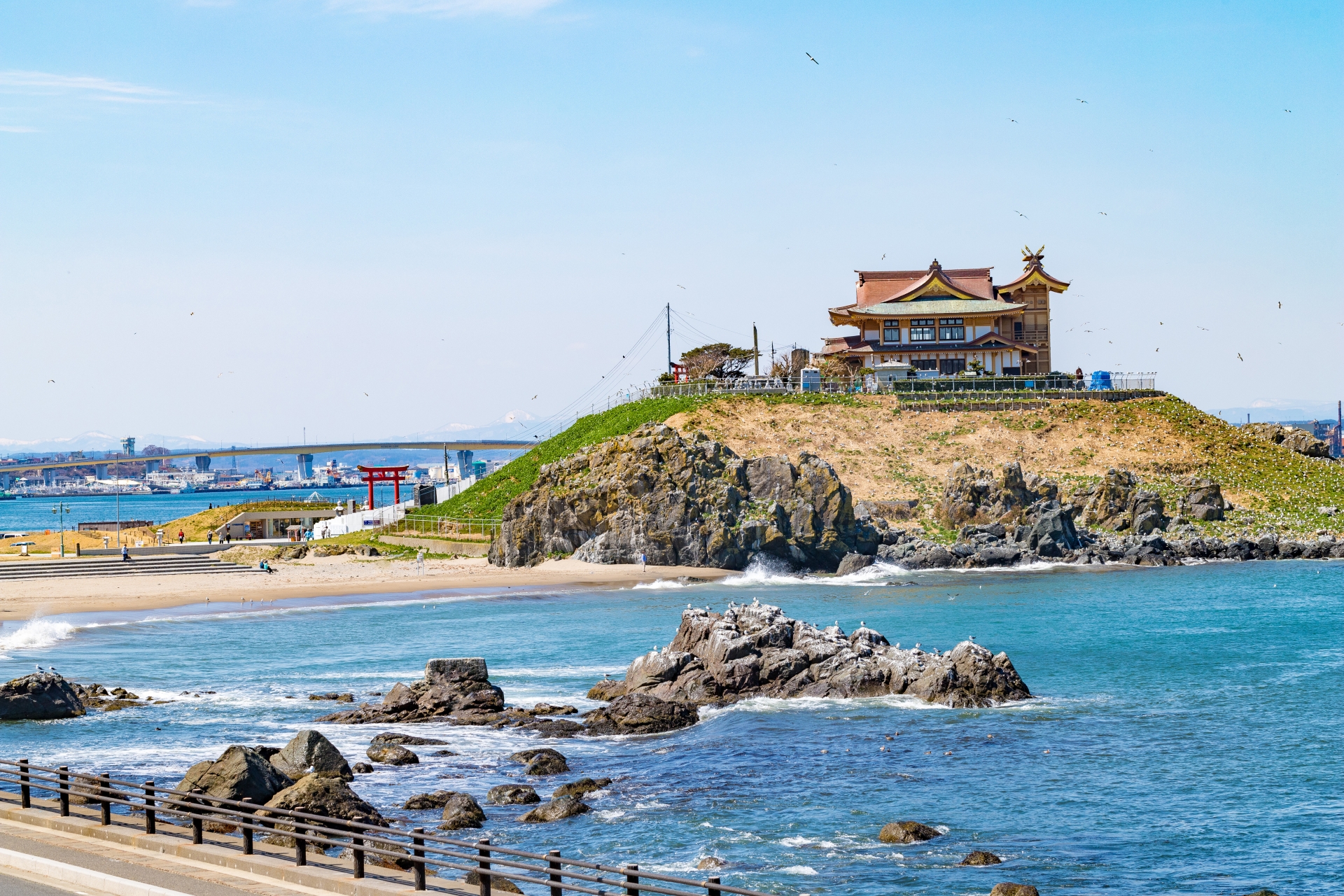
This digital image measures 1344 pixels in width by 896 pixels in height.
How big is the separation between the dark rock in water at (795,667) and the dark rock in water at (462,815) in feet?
36.4

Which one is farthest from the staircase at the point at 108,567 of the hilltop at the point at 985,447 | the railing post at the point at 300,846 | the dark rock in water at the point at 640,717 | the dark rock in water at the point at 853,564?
the railing post at the point at 300,846

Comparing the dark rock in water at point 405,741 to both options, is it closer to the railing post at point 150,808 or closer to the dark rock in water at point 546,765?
the dark rock in water at point 546,765

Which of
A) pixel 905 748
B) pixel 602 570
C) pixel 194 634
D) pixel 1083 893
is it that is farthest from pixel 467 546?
pixel 1083 893

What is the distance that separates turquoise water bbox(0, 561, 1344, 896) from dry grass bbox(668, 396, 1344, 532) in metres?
30.8

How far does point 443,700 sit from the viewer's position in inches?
1549

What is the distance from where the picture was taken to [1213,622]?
58406 millimetres

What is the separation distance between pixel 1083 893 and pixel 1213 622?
40.0 m

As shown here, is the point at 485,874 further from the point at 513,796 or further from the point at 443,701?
the point at 443,701

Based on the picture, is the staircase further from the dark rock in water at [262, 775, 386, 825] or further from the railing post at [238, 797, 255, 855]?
the railing post at [238, 797, 255, 855]

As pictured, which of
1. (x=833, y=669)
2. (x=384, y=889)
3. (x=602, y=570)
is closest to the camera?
(x=384, y=889)

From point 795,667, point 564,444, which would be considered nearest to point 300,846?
point 795,667

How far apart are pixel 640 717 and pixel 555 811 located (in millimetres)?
9830

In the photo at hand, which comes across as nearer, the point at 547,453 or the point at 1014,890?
the point at 1014,890

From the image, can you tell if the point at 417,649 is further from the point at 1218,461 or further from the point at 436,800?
the point at 1218,461
